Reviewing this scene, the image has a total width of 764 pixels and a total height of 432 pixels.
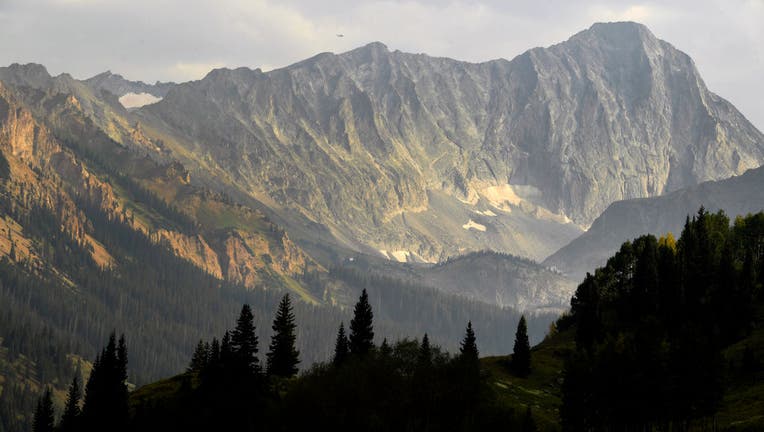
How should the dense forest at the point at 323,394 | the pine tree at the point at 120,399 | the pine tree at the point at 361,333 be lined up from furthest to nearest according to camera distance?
the pine tree at the point at 361,333
the pine tree at the point at 120,399
the dense forest at the point at 323,394

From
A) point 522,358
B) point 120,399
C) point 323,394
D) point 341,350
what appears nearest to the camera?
point 323,394

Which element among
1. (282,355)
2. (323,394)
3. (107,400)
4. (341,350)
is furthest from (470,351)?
(107,400)

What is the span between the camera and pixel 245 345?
160 meters

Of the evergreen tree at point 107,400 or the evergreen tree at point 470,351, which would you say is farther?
the evergreen tree at point 107,400

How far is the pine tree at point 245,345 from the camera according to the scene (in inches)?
5750

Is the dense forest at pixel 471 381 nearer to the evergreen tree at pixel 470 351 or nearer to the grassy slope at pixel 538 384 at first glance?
the evergreen tree at pixel 470 351

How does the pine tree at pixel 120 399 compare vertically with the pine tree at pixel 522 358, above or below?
below

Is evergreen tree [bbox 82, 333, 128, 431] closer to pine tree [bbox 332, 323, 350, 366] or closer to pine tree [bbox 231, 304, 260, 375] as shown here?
pine tree [bbox 231, 304, 260, 375]

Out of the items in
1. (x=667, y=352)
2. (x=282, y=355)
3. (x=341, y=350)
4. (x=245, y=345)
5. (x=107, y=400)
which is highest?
(x=282, y=355)

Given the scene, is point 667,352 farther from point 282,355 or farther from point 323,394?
point 282,355

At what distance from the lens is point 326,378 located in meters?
134

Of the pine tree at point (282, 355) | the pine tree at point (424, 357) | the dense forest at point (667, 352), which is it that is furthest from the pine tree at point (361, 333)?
the dense forest at point (667, 352)

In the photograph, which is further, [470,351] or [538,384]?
[538,384]

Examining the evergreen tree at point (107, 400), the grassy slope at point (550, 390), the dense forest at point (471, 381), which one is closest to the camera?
the grassy slope at point (550, 390)
